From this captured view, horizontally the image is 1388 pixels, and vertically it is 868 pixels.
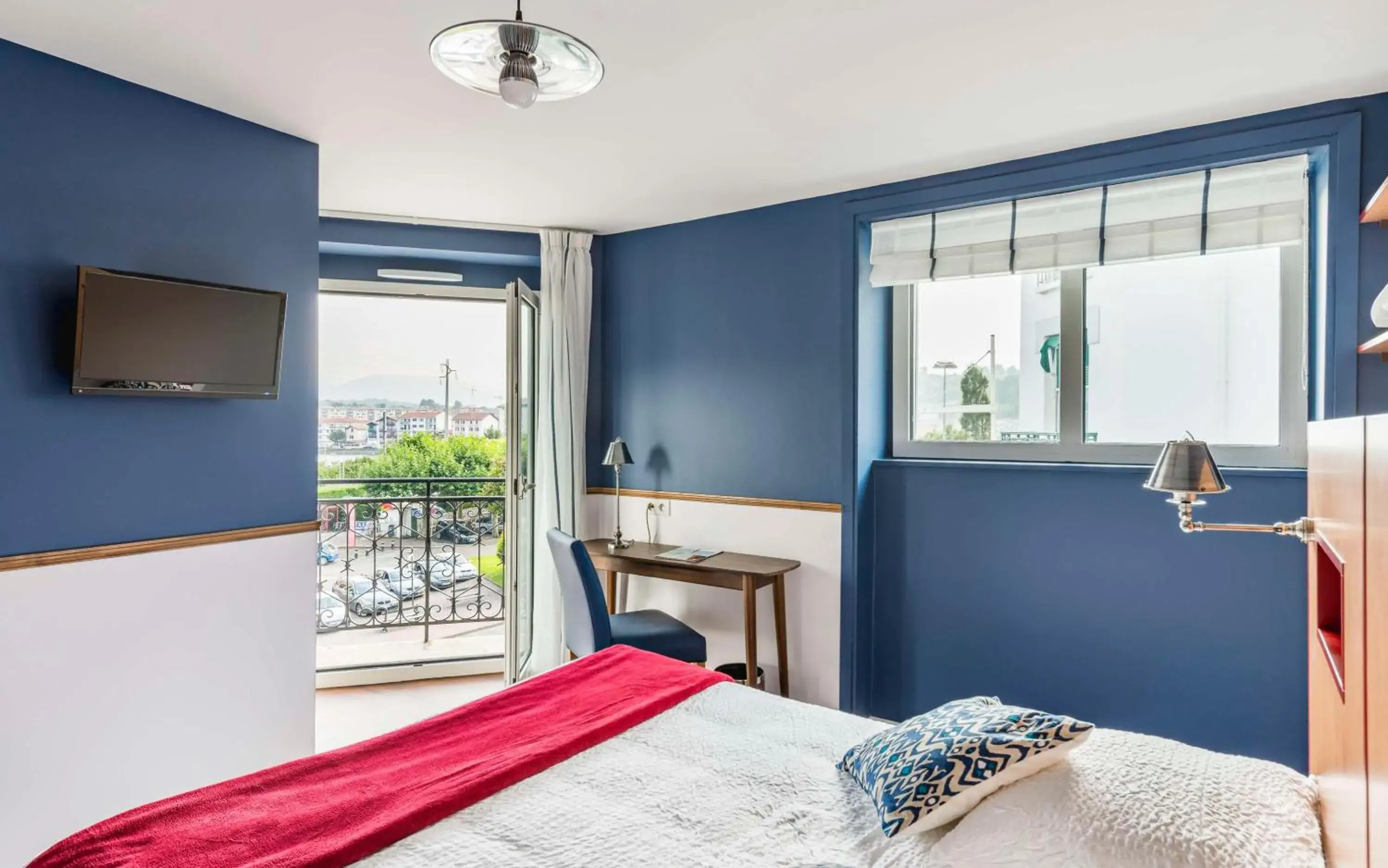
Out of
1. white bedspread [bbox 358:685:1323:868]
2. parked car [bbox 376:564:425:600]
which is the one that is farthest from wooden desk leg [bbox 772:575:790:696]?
parked car [bbox 376:564:425:600]

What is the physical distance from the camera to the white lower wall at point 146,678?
2.11 m

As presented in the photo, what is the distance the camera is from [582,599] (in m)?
3.08

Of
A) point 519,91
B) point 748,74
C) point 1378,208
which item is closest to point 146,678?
point 519,91

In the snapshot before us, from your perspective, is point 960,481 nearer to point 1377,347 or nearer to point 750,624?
point 750,624

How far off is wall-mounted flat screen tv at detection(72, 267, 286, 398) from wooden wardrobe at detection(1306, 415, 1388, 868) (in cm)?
288

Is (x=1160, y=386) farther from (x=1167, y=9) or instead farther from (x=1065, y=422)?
(x=1167, y=9)

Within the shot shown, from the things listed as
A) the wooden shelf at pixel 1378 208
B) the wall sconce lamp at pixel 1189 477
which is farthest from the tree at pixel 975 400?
the wall sconce lamp at pixel 1189 477

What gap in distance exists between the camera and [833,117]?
100 inches

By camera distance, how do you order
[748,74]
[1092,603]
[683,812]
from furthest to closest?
[1092,603] → [748,74] → [683,812]

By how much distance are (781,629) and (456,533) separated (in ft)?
7.78

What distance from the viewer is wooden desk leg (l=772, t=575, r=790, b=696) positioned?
3.36 metres

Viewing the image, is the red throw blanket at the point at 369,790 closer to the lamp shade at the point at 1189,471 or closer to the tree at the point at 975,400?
the lamp shade at the point at 1189,471

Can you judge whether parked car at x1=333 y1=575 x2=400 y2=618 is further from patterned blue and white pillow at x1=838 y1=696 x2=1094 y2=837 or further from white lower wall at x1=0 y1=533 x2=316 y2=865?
patterned blue and white pillow at x1=838 y1=696 x2=1094 y2=837

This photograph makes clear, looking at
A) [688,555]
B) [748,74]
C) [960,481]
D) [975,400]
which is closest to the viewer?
[748,74]
